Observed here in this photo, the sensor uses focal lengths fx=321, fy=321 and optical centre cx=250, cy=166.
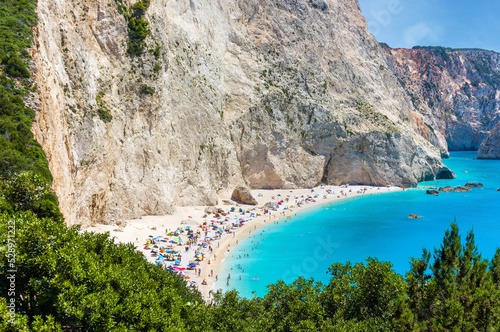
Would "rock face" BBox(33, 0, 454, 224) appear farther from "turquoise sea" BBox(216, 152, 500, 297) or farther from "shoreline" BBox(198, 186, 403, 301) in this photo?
"turquoise sea" BBox(216, 152, 500, 297)

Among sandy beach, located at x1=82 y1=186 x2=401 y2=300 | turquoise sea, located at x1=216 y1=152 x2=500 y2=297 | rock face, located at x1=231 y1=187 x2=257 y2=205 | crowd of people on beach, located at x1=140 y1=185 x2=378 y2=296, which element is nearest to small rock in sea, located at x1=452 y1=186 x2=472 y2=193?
turquoise sea, located at x1=216 y1=152 x2=500 y2=297

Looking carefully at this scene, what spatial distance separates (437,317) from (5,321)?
43.7ft

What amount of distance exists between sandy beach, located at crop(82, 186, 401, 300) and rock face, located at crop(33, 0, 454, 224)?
2.02 m

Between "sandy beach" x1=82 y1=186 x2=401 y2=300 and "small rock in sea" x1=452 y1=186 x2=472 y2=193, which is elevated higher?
"small rock in sea" x1=452 y1=186 x2=472 y2=193

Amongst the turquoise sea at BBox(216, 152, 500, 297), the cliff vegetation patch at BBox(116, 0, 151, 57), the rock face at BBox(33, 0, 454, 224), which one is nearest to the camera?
the turquoise sea at BBox(216, 152, 500, 297)

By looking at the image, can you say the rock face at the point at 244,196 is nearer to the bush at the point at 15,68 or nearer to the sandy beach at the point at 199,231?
the sandy beach at the point at 199,231

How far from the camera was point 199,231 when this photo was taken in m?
39.8

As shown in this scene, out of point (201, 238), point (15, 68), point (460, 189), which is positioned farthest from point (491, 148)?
point (15, 68)

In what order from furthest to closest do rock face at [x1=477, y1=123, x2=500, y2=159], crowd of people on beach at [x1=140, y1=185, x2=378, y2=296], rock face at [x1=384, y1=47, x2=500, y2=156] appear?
rock face at [x1=384, y1=47, x2=500, y2=156] < rock face at [x1=477, y1=123, x2=500, y2=159] < crowd of people on beach at [x1=140, y1=185, x2=378, y2=296]

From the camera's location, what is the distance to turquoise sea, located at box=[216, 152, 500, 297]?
32.4 m

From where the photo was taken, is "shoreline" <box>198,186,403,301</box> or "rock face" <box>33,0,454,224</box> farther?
"rock face" <box>33,0,454,224</box>

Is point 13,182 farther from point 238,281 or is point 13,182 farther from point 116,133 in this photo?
point 116,133

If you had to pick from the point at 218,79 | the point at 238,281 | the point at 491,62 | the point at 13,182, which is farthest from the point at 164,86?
the point at 491,62

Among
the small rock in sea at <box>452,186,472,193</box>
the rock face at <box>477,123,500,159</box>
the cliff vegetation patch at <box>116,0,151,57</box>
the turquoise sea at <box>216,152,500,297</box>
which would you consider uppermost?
the cliff vegetation patch at <box>116,0,151,57</box>
